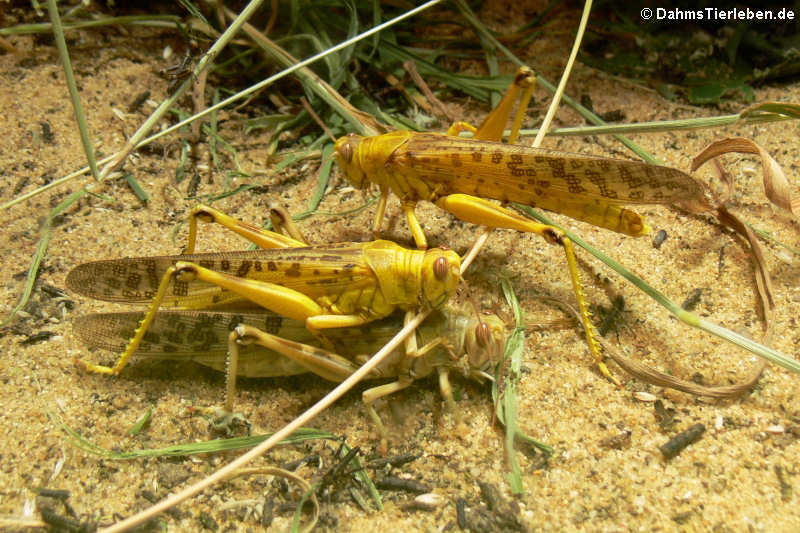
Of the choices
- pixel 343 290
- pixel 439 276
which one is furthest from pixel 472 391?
pixel 343 290

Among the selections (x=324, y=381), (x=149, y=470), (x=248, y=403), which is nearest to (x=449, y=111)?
(x=324, y=381)

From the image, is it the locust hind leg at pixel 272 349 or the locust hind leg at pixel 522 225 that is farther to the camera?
the locust hind leg at pixel 522 225

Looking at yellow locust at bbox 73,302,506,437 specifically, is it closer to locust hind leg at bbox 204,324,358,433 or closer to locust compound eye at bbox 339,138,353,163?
locust hind leg at bbox 204,324,358,433

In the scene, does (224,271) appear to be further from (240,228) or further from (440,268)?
(440,268)

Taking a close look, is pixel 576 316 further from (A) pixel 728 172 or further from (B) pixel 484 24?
(B) pixel 484 24

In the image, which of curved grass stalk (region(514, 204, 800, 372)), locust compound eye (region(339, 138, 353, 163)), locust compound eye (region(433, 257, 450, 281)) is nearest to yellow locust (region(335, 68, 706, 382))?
locust compound eye (region(339, 138, 353, 163))

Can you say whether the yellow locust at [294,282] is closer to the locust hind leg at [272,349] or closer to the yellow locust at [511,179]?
the locust hind leg at [272,349]

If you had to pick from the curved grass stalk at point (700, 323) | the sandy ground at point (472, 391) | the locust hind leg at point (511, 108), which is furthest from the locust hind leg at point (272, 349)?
the locust hind leg at point (511, 108)
